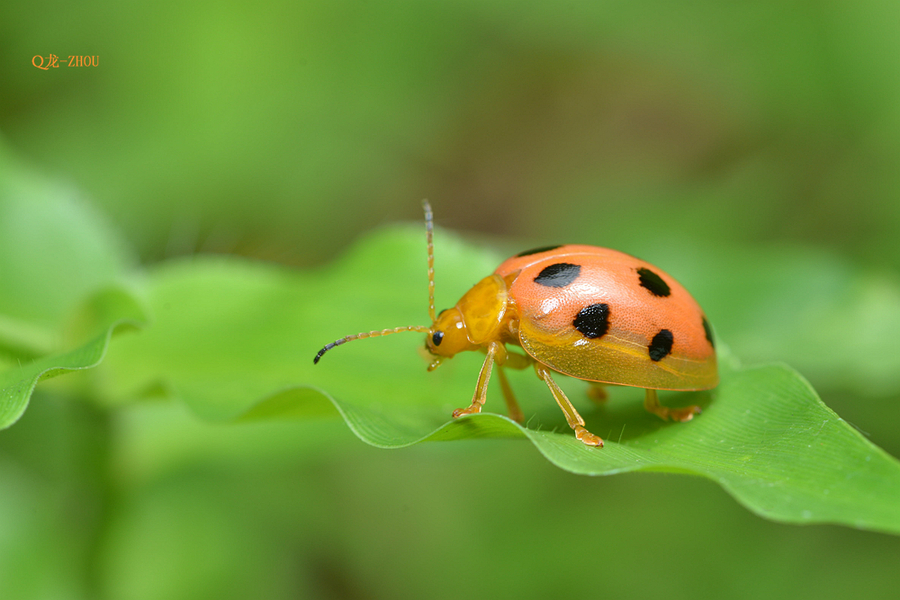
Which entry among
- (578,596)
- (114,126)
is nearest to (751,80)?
(578,596)

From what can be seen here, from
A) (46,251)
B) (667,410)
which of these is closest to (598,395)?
(667,410)

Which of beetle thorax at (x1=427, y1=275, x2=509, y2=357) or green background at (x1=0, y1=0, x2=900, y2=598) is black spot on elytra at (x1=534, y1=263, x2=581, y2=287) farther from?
green background at (x1=0, y1=0, x2=900, y2=598)

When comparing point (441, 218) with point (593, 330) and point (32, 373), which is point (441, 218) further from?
point (32, 373)

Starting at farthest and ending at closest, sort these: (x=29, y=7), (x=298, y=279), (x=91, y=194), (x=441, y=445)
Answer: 1. (x=91, y=194)
2. (x=29, y=7)
3. (x=441, y=445)
4. (x=298, y=279)

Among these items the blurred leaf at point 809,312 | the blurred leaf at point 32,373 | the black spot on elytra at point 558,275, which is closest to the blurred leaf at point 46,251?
the blurred leaf at point 32,373

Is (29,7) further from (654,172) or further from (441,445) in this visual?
(654,172)

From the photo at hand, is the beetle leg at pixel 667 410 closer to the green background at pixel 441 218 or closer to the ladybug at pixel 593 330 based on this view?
the ladybug at pixel 593 330
